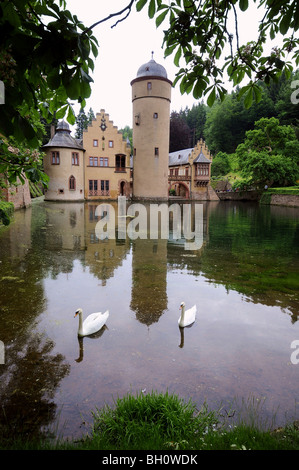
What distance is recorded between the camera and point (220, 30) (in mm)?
3318

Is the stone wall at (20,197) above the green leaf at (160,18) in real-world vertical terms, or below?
below

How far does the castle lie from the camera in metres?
38.4

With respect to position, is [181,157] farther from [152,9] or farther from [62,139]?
[152,9]

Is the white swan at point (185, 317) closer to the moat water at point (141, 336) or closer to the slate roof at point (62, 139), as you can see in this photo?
the moat water at point (141, 336)

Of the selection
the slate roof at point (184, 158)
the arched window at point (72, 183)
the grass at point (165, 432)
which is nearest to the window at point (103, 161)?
the arched window at point (72, 183)

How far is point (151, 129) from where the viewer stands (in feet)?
134

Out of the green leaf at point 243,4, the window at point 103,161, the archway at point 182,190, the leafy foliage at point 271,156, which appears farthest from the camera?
the archway at point 182,190

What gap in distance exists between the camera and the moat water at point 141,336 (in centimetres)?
372

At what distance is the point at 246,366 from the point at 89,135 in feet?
132

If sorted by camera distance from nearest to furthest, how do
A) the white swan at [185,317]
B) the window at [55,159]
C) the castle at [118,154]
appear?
1. the white swan at [185,317]
2. the window at [55,159]
3. the castle at [118,154]

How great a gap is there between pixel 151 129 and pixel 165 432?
41.5 metres

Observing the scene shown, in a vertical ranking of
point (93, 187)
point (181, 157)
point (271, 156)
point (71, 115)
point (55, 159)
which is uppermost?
point (181, 157)

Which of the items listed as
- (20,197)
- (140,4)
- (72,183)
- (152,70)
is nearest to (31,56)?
(140,4)

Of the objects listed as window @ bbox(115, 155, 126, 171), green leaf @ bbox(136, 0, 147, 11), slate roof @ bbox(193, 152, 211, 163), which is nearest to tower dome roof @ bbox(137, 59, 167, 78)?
window @ bbox(115, 155, 126, 171)
